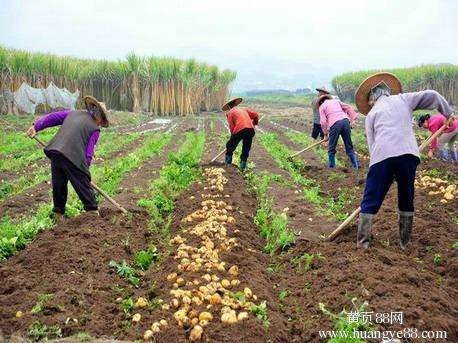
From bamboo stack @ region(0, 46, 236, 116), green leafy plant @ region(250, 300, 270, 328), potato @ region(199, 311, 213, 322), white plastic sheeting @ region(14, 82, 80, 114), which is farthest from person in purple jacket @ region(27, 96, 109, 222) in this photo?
bamboo stack @ region(0, 46, 236, 116)

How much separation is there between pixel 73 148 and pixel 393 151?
382cm

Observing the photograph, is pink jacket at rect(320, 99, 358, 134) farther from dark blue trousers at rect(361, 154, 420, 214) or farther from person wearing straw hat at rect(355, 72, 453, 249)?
dark blue trousers at rect(361, 154, 420, 214)

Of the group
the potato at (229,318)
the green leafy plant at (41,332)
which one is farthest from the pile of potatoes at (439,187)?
the green leafy plant at (41,332)

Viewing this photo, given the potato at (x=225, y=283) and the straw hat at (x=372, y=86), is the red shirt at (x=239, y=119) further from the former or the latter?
the potato at (x=225, y=283)

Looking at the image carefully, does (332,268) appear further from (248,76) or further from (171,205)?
(248,76)

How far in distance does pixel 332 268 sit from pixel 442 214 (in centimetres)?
270

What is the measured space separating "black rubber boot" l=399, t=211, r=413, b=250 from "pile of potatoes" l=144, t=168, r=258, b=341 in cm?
191

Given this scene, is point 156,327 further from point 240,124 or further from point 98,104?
point 240,124

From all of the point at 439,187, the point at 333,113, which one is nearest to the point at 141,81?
the point at 333,113

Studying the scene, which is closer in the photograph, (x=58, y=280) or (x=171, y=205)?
(x=58, y=280)

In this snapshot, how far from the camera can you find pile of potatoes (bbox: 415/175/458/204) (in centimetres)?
750

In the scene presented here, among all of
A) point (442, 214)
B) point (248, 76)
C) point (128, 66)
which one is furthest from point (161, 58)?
point (248, 76)

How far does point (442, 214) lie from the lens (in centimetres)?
674

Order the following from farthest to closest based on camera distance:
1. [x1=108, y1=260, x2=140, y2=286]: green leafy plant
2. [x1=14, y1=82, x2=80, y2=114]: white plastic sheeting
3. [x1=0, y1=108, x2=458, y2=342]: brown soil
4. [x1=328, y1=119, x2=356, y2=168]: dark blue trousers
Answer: [x1=14, y1=82, x2=80, y2=114]: white plastic sheeting
[x1=328, y1=119, x2=356, y2=168]: dark blue trousers
[x1=108, y1=260, x2=140, y2=286]: green leafy plant
[x1=0, y1=108, x2=458, y2=342]: brown soil
